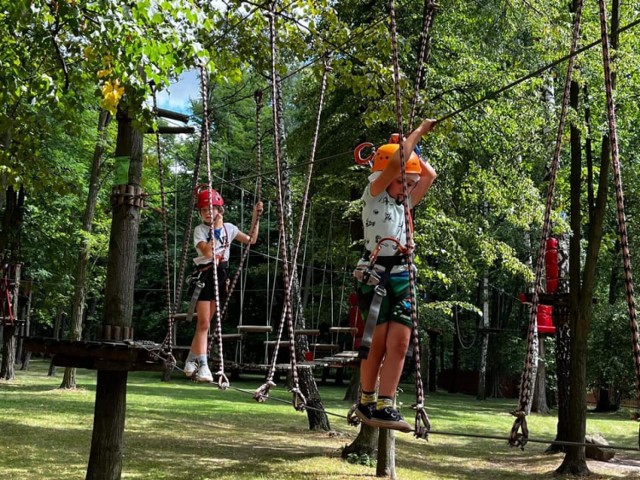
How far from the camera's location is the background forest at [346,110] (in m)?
5.51

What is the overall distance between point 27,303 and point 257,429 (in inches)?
509

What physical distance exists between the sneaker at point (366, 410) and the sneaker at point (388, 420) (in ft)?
0.07

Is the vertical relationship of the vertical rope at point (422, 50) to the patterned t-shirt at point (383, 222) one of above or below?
above

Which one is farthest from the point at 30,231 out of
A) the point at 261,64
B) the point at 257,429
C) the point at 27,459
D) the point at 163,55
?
the point at 163,55

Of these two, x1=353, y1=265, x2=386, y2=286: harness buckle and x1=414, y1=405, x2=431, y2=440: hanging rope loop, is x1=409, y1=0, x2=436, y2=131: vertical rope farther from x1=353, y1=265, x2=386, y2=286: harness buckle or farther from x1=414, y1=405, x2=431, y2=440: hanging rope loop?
x1=414, y1=405, x2=431, y2=440: hanging rope loop

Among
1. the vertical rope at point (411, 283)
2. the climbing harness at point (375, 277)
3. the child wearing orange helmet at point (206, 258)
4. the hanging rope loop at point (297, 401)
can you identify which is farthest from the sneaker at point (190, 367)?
the vertical rope at point (411, 283)

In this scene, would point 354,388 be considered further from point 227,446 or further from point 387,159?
point 387,159

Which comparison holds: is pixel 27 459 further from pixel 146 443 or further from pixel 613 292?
pixel 613 292

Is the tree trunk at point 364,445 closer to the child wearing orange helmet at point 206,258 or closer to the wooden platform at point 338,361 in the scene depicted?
the wooden platform at point 338,361

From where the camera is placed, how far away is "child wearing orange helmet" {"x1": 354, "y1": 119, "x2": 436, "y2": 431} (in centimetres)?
383

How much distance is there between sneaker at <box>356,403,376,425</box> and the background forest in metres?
1.79

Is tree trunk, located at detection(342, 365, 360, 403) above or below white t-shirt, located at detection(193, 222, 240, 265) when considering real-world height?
below

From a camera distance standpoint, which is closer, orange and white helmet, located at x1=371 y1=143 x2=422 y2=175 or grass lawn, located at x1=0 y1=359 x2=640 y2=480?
orange and white helmet, located at x1=371 y1=143 x2=422 y2=175

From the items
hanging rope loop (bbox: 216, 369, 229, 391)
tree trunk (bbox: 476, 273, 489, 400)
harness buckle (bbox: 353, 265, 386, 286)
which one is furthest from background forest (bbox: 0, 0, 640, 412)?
tree trunk (bbox: 476, 273, 489, 400)
